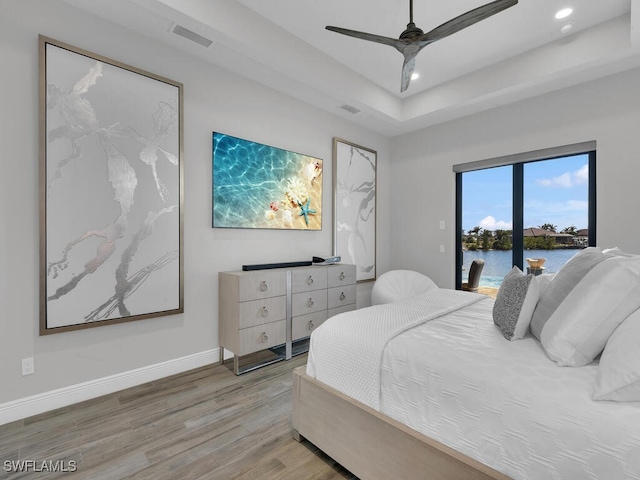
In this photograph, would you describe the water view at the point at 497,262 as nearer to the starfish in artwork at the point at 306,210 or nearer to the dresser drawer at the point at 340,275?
the dresser drawer at the point at 340,275

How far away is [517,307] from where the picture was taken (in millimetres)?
1551

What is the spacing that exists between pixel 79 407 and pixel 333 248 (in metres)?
2.77

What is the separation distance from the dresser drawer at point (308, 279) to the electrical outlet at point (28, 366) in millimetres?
1882

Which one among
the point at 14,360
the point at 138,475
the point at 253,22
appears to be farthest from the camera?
the point at 253,22

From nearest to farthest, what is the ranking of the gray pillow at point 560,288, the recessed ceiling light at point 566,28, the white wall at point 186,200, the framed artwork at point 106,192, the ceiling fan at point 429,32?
the gray pillow at point 560,288 < the ceiling fan at point 429,32 < the white wall at point 186,200 < the framed artwork at point 106,192 < the recessed ceiling light at point 566,28

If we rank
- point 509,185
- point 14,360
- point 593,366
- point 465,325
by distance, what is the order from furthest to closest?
1. point 509,185
2. point 14,360
3. point 465,325
4. point 593,366

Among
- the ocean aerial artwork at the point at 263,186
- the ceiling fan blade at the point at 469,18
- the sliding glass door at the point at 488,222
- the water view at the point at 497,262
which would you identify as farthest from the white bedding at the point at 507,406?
the sliding glass door at the point at 488,222

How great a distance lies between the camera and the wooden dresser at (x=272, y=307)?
8.95ft

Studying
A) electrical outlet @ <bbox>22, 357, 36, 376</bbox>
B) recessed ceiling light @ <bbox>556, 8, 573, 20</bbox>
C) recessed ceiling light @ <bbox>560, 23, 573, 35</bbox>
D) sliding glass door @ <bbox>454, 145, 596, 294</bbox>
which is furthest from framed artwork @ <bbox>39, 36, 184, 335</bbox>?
sliding glass door @ <bbox>454, 145, 596, 294</bbox>

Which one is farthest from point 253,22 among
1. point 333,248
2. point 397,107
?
point 333,248

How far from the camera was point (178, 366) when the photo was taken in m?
2.72

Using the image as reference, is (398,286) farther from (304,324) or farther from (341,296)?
(304,324)

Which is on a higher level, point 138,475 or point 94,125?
point 94,125

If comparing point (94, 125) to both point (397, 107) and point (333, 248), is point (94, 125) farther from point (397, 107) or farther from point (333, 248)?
point (397, 107)
